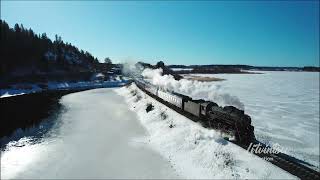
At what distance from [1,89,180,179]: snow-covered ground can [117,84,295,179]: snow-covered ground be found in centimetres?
105

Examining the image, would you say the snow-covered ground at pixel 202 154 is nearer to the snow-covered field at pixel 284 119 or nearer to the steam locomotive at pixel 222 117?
the steam locomotive at pixel 222 117

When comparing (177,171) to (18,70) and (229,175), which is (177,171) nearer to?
(229,175)

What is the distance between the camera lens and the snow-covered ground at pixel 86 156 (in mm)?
18031

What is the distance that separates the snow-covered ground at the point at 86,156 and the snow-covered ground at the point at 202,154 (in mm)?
1051

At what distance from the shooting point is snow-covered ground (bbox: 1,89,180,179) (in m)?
18.0

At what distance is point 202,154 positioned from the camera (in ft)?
66.7

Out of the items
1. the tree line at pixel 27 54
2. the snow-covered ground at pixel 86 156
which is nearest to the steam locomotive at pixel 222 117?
the snow-covered ground at pixel 86 156

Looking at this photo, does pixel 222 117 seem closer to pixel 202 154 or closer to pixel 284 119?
pixel 202 154

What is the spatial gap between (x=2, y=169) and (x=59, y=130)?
12.3 meters

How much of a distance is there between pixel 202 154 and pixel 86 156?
9103mm

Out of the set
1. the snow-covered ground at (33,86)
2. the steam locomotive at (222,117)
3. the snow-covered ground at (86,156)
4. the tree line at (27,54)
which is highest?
the tree line at (27,54)

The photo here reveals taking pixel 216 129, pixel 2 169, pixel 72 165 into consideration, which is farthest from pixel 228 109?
pixel 2 169

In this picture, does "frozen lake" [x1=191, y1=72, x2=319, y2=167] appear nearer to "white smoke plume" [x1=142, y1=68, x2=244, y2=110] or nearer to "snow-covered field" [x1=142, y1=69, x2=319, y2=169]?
"snow-covered field" [x1=142, y1=69, x2=319, y2=169]

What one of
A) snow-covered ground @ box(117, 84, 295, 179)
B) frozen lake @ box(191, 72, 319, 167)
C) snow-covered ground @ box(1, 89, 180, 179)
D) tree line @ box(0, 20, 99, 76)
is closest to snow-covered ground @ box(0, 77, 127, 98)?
tree line @ box(0, 20, 99, 76)
